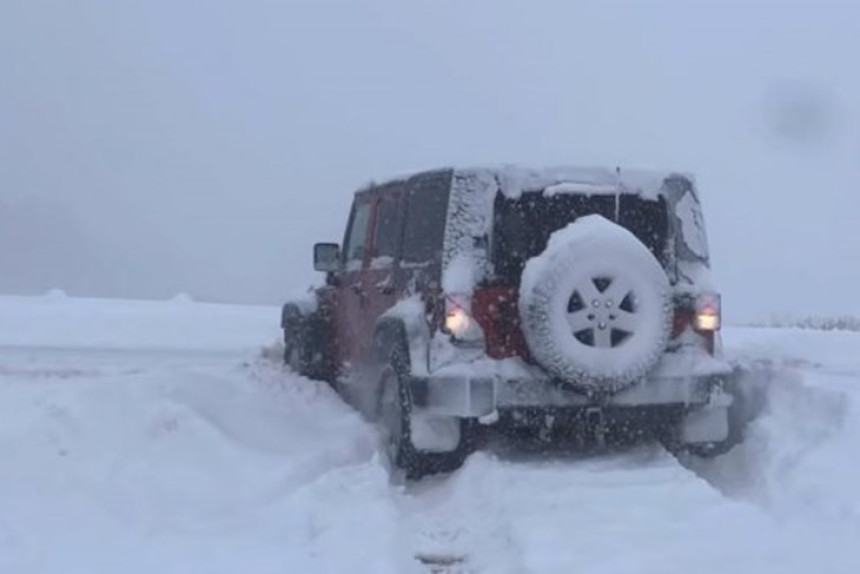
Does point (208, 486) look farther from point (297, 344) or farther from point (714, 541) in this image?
point (297, 344)

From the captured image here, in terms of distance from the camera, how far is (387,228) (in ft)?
28.9

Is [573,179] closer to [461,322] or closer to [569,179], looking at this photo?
[569,179]

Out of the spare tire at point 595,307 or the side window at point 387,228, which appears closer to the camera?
the spare tire at point 595,307

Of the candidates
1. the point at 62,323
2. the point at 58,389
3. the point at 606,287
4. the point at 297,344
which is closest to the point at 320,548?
the point at 606,287

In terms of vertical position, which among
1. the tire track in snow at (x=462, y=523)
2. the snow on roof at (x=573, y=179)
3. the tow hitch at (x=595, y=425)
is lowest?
the tire track in snow at (x=462, y=523)

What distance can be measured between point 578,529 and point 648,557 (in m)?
0.53

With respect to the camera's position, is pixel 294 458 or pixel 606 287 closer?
pixel 606 287

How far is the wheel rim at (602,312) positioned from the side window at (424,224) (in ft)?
3.08

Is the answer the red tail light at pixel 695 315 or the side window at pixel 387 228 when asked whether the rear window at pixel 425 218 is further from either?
the red tail light at pixel 695 315

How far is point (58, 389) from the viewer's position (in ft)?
26.9

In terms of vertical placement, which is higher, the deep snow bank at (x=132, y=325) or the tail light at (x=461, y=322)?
the tail light at (x=461, y=322)

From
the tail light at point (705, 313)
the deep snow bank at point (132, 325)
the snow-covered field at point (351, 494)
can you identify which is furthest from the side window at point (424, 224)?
the deep snow bank at point (132, 325)

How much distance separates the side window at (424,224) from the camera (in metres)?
7.57

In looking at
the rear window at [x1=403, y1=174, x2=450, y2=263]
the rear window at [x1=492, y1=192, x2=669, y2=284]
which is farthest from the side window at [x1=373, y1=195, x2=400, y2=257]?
the rear window at [x1=492, y1=192, x2=669, y2=284]
